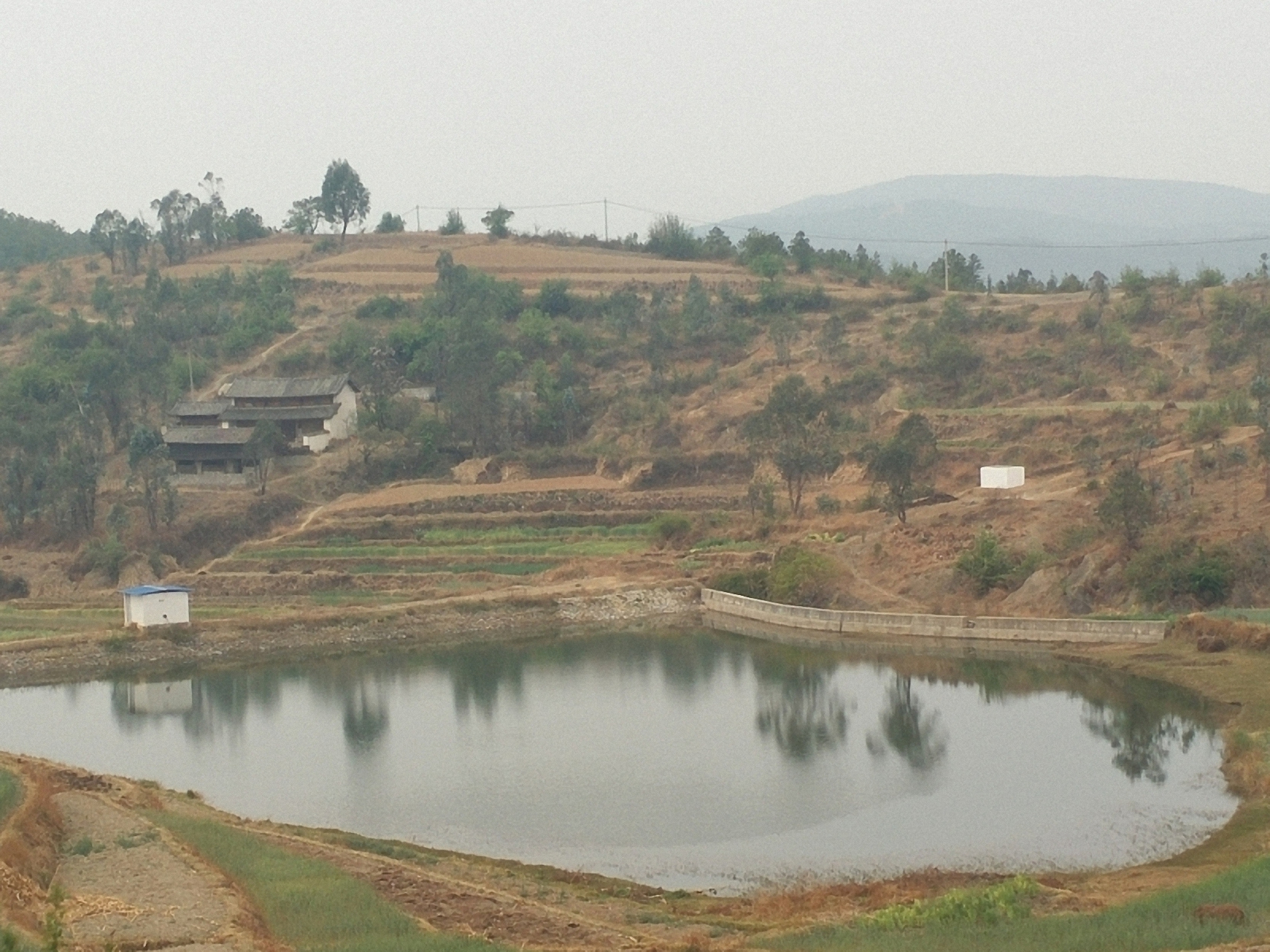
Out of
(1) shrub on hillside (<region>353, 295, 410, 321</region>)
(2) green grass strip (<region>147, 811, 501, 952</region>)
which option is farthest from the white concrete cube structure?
(1) shrub on hillside (<region>353, 295, 410, 321</region>)

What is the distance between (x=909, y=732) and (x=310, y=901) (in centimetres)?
1498

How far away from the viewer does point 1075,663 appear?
35.8 metres

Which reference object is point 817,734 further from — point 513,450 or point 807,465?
point 513,450

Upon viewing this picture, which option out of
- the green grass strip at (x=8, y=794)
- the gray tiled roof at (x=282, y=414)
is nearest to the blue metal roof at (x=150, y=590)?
the green grass strip at (x=8, y=794)

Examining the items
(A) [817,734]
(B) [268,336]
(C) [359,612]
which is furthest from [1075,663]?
(B) [268,336]

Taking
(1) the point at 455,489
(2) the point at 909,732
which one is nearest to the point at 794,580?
(2) the point at 909,732

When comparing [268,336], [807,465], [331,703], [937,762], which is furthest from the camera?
[268,336]

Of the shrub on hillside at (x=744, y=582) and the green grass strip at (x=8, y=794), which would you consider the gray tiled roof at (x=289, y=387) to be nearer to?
the shrub on hillside at (x=744, y=582)

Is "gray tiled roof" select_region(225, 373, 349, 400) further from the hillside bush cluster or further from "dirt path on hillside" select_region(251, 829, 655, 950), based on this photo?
"dirt path on hillside" select_region(251, 829, 655, 950)

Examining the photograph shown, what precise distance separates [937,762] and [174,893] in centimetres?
1407

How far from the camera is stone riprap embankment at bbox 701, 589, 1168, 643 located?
36.4 metres

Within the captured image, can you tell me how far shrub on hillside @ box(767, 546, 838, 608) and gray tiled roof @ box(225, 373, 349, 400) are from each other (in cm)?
2297

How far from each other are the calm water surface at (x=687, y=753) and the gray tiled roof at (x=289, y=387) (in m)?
21.7

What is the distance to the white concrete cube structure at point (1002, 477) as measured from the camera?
1864 inches
